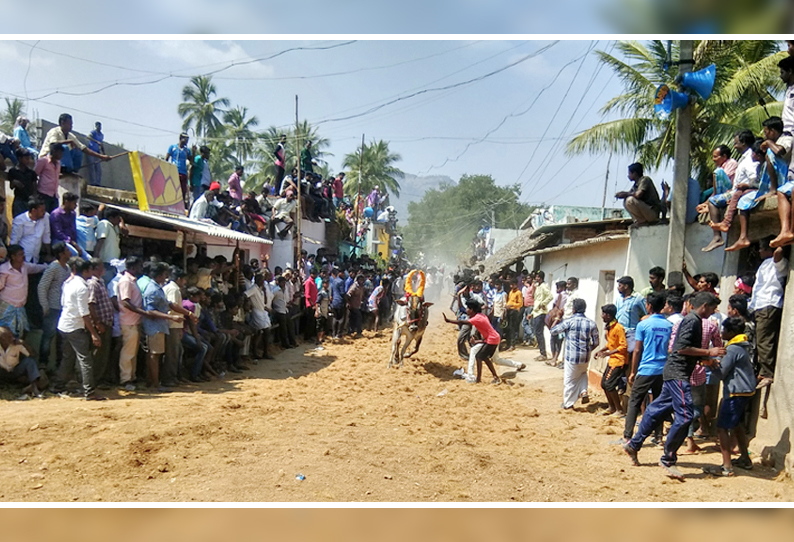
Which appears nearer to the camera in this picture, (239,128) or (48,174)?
(48,174)

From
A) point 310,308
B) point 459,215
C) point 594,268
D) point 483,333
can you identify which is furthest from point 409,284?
point 459,215

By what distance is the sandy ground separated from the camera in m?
4.99

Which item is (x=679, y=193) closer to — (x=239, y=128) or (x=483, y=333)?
(x=483, y=333)

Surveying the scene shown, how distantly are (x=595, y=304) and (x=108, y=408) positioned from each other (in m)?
9.88

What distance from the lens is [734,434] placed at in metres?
6.32

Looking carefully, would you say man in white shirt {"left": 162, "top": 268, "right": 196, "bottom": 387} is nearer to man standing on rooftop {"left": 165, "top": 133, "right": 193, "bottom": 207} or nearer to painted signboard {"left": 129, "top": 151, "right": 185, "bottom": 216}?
painted signboard {"left": 129, "top": 151, "right": 185, "bottom": 216}

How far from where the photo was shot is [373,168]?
1790 inches

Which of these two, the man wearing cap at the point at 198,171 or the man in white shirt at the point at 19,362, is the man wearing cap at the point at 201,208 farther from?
the man in white shirt at the point at 19,362

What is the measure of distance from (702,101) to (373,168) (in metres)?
33.5

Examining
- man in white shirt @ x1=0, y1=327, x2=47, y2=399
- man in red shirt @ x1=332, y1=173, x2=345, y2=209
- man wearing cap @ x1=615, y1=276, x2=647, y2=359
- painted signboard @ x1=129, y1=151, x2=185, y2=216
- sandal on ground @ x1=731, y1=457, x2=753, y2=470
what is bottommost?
sandal on ground @ x1=731, y1=457, x2=753, y2=470

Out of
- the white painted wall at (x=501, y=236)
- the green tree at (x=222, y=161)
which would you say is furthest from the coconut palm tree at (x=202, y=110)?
the white painted wall at (x=501, y=236)

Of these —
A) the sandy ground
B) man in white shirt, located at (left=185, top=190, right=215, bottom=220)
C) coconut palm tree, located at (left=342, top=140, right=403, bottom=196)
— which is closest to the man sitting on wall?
the sandy ground

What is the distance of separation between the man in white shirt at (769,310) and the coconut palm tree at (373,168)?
38.7 metres

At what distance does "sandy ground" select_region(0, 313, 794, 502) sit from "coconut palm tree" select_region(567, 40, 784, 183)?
7689 mm
